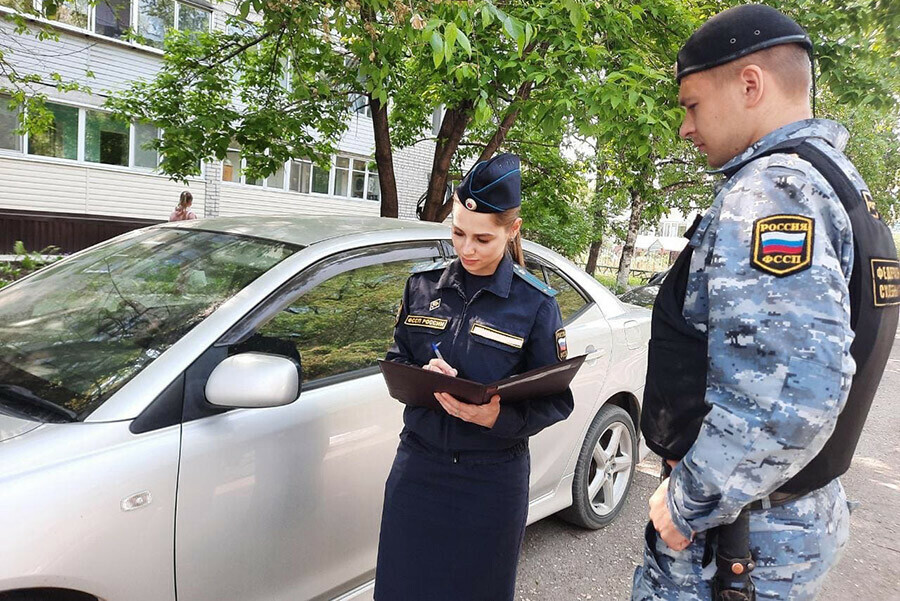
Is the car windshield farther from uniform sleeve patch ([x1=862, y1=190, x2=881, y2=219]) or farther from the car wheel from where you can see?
the car wheel

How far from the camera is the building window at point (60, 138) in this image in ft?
43.4

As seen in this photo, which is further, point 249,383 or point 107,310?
point 107,310

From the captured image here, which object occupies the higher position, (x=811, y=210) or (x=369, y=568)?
(x=811, y=210)

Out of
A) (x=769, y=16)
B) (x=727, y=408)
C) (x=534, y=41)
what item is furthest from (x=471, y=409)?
(x=534, y=41)

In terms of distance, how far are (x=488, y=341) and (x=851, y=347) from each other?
915 millimetres

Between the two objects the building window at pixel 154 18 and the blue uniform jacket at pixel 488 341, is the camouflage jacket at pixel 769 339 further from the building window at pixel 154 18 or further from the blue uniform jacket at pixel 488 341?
the building window at pixel 154 18

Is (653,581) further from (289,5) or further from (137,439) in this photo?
(289,5)

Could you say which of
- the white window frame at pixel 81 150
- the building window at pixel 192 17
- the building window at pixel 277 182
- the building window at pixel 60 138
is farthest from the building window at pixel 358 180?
the building window at pixel 60 138

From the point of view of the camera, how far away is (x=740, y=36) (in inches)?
50.7

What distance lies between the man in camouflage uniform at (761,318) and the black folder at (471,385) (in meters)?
0.42

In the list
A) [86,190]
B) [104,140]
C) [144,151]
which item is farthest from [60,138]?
[144,151]

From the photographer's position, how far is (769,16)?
1.30 m

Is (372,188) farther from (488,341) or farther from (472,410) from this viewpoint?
(472,410)

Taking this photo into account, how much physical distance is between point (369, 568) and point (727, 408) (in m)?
1.58
